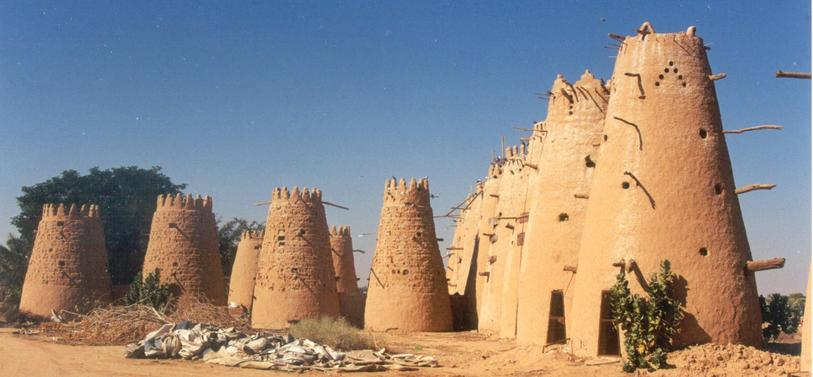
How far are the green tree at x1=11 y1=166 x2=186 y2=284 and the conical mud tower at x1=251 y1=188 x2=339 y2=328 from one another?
14.4 meters

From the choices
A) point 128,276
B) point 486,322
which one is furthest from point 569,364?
point 128,276

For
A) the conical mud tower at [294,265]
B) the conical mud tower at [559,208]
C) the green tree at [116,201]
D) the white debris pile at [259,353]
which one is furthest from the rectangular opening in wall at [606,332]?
the green tree at [116,201]

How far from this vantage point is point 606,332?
1558cm

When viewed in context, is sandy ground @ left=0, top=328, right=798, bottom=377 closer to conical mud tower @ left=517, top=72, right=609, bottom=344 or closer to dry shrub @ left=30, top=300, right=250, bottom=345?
dry shrub @ left=30, top=300, right=250, bottom=345

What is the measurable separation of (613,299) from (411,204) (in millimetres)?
14013

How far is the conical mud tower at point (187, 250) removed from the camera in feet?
93.2

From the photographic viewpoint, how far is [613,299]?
14477 millimetres

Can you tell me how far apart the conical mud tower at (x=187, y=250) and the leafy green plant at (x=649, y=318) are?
18.1m

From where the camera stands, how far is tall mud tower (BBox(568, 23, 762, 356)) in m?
14.3

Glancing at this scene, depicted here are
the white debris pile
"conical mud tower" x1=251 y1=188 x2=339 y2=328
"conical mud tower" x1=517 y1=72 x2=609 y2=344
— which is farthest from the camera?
"conical mud tower" x1=251 y1=188 x2=339 y2=328

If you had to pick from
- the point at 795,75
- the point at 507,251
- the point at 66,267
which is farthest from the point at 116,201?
the point at 795,75

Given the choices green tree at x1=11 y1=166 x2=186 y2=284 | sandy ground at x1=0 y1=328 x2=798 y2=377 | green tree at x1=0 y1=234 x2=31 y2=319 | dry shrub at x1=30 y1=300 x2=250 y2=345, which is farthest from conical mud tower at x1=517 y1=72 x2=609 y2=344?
green tree at x1=0 y1=234 x2=31 y2=319

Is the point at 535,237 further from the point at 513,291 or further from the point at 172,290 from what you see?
the point at 172,290

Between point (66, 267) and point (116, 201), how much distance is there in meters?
15.2
